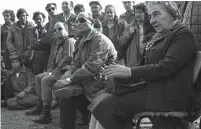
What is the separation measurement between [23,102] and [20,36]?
6.32 ft

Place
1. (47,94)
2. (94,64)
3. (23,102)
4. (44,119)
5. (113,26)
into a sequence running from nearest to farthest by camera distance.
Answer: (94,64) → (44,119) → (47,94) → (113,26) → (23,102)

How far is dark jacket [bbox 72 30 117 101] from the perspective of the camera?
446cm

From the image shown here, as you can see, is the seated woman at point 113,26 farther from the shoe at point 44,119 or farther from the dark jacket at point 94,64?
A: the shoe at point 44,119

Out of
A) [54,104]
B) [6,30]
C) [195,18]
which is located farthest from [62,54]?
[6,30]

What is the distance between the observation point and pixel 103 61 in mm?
4484

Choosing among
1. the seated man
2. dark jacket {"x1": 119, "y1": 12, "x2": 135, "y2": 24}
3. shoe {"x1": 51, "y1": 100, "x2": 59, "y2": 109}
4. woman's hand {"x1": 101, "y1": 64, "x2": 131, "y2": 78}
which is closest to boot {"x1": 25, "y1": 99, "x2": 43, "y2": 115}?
shoe {"x1": 51, "y1": 100, "x2": 59, "y2": 109}

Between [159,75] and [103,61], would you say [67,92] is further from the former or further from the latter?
[159,75]

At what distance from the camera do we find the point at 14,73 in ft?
25.0

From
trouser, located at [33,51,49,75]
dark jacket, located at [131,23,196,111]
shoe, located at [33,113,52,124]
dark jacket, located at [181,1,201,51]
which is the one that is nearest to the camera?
dark jacket, located at [131,23,196,111]

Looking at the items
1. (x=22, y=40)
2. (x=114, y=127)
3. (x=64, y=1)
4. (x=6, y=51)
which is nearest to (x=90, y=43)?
(x=114, y=127)

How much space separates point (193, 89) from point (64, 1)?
5256 mm

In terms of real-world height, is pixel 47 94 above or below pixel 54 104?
above

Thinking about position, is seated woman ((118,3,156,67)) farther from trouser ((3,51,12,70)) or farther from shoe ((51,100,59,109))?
trouser ((3,51,12,70))

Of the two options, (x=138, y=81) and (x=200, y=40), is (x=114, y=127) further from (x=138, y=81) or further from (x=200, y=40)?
(x=200, y=40)
